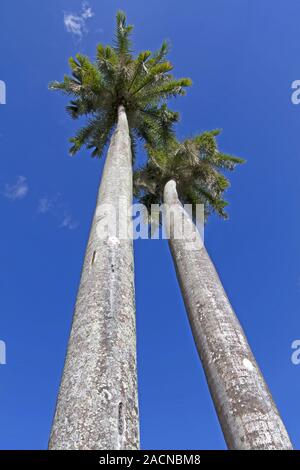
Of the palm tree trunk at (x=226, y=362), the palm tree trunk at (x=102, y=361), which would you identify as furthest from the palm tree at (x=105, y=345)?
the palm tree trunk at (x=226, y=362)

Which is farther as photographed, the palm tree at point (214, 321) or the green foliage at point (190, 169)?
the green foliage at point (190, 169)

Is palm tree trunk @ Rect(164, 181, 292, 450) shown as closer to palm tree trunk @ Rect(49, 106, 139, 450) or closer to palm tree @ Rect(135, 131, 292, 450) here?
palm tree @ Rect(135, 131, 292, 450)

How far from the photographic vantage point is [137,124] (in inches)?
611

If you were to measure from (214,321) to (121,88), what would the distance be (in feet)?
32.9

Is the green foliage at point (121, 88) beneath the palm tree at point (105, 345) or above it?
above

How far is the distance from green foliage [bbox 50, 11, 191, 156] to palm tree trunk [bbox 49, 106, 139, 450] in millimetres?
9429

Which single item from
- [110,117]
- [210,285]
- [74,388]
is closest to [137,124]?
[110,117]

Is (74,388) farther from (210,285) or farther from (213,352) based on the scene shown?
(210,285)

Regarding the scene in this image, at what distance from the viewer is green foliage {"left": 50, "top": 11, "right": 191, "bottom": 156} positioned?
14266 millimetres

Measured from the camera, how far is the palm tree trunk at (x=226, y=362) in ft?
19.7

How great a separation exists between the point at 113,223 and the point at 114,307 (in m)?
2.22

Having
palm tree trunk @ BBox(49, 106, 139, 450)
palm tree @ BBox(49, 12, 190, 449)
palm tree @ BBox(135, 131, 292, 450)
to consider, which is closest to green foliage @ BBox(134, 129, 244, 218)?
palm tree @ BBox(135, 131, 292, 450)

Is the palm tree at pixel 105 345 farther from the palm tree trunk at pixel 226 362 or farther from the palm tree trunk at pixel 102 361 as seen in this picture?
the palm tree trunk at pixel 226 362

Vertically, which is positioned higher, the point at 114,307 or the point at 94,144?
Answer: the point at 94,144
